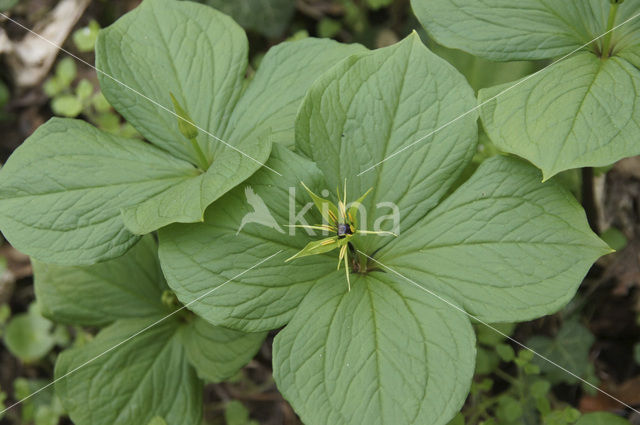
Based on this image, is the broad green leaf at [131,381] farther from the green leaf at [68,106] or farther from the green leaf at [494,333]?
the green leaf at [68,106]

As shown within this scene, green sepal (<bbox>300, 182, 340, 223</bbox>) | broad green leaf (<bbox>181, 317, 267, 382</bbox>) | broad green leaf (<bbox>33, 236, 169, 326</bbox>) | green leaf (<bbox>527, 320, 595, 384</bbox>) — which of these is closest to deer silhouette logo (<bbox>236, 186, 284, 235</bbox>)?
green sepal (<bbox>300, 182, 340, 223</bbox>)

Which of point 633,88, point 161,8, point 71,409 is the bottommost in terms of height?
point 71,409

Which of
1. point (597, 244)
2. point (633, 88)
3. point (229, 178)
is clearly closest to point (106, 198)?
point (229, 178)

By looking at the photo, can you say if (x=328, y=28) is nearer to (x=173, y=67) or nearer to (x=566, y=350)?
(x=173, y=67)

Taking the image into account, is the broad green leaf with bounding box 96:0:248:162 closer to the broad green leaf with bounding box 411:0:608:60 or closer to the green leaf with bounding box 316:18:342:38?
the broad green leaf with bounding box 411:0:608:60

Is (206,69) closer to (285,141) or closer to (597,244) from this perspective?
(285,141)

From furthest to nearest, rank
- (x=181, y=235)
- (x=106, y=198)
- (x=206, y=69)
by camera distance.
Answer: (x=206, y=69)
(x=106, y=198)
(x=181, y=235)

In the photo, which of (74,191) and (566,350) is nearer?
(74,191)

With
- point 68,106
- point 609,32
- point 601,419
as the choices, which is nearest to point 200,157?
point 609,32
